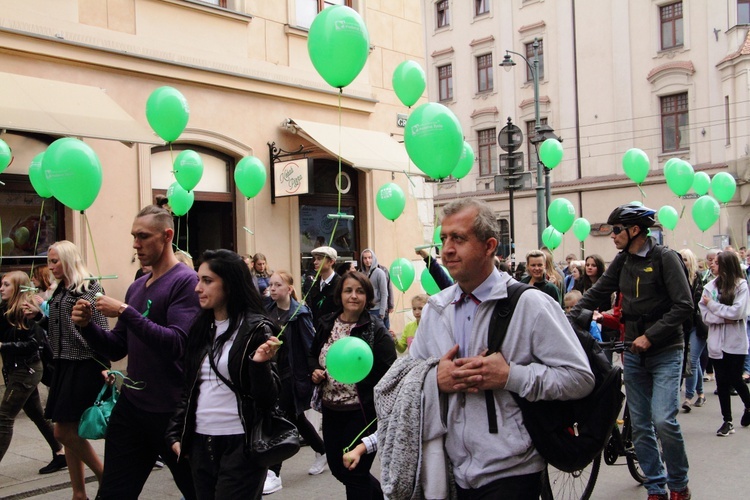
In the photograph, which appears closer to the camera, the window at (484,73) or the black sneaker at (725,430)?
the black sneaker at (725,430)

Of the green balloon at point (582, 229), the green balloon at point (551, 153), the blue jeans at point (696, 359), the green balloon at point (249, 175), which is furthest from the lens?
the green balloon at point (582, 229)

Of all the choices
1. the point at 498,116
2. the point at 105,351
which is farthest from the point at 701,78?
the point at 105,351

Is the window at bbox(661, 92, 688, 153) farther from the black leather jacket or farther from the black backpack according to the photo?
the black backpack

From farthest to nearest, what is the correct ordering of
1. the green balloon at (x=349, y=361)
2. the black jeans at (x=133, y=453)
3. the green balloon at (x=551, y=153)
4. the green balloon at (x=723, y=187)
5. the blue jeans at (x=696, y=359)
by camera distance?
the green balloon at (x=723, y=187), the green balloon at (x=551, y=153), the blue jeans at (x=696, y=359), the green balloon at (x=349, y=361), the black jeans at (x=133, y=453)

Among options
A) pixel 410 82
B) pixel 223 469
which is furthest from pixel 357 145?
pixel 223 469

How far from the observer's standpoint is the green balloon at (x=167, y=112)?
7.61m

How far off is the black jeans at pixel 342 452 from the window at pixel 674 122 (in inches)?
1176

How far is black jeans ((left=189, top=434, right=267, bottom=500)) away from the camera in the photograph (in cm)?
354

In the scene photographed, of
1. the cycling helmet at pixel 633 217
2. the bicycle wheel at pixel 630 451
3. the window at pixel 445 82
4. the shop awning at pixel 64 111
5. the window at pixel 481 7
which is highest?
the window at pixel 481 7

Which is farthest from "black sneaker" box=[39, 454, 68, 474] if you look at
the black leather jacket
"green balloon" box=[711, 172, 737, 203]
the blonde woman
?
"green balloon" box=[711, 172, 737, 203]

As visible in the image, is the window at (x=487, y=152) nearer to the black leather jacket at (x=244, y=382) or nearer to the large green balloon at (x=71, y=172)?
the large green balloon at (x=71, y=172)

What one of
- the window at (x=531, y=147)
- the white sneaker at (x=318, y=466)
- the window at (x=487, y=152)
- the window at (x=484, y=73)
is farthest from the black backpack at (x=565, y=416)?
the window at (x=484, y=73)

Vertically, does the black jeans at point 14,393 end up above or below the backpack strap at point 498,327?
below

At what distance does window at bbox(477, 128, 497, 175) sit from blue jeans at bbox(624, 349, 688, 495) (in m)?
31.9
